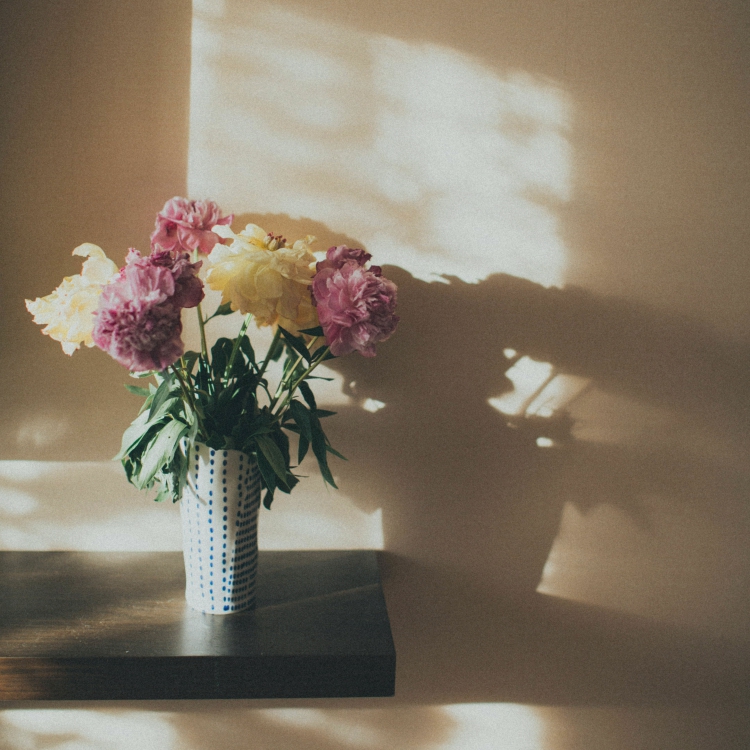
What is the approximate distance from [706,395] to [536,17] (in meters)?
0.87

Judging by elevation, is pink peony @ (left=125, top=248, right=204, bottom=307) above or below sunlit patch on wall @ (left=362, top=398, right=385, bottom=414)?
above

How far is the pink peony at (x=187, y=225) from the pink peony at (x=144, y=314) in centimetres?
21

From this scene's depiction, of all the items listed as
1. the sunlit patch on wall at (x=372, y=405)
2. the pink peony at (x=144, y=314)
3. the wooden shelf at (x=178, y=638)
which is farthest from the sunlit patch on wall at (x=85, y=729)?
the pink peony at (x=144, y=314)

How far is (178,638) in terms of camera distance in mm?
1073

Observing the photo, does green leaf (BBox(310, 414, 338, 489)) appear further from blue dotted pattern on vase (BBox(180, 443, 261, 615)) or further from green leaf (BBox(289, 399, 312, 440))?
blue dotted pattern on vase (BBox(180, 443, 261, 615))

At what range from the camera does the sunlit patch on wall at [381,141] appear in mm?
1292

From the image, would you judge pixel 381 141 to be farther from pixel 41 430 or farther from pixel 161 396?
pixel 41 430

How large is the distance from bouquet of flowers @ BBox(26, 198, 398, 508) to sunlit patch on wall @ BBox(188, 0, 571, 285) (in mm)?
232

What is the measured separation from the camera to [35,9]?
4.15 feet

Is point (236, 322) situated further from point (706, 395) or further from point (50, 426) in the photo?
point (706, 395)

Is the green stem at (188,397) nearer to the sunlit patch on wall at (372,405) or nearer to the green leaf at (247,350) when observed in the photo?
the green leaf at (247,350)

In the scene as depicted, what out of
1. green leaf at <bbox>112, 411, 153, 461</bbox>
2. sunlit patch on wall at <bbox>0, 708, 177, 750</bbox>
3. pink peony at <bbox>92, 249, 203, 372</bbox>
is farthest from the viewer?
sunlit patch on wall at <bbox>0, 708, 177, 750</bbox>

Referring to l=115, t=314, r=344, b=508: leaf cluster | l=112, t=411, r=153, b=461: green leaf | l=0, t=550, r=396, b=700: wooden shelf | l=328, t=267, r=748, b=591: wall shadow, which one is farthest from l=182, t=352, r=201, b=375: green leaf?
l=0, t=550, r=396, b=700: wooden shelf

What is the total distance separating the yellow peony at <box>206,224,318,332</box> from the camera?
1002 mm
